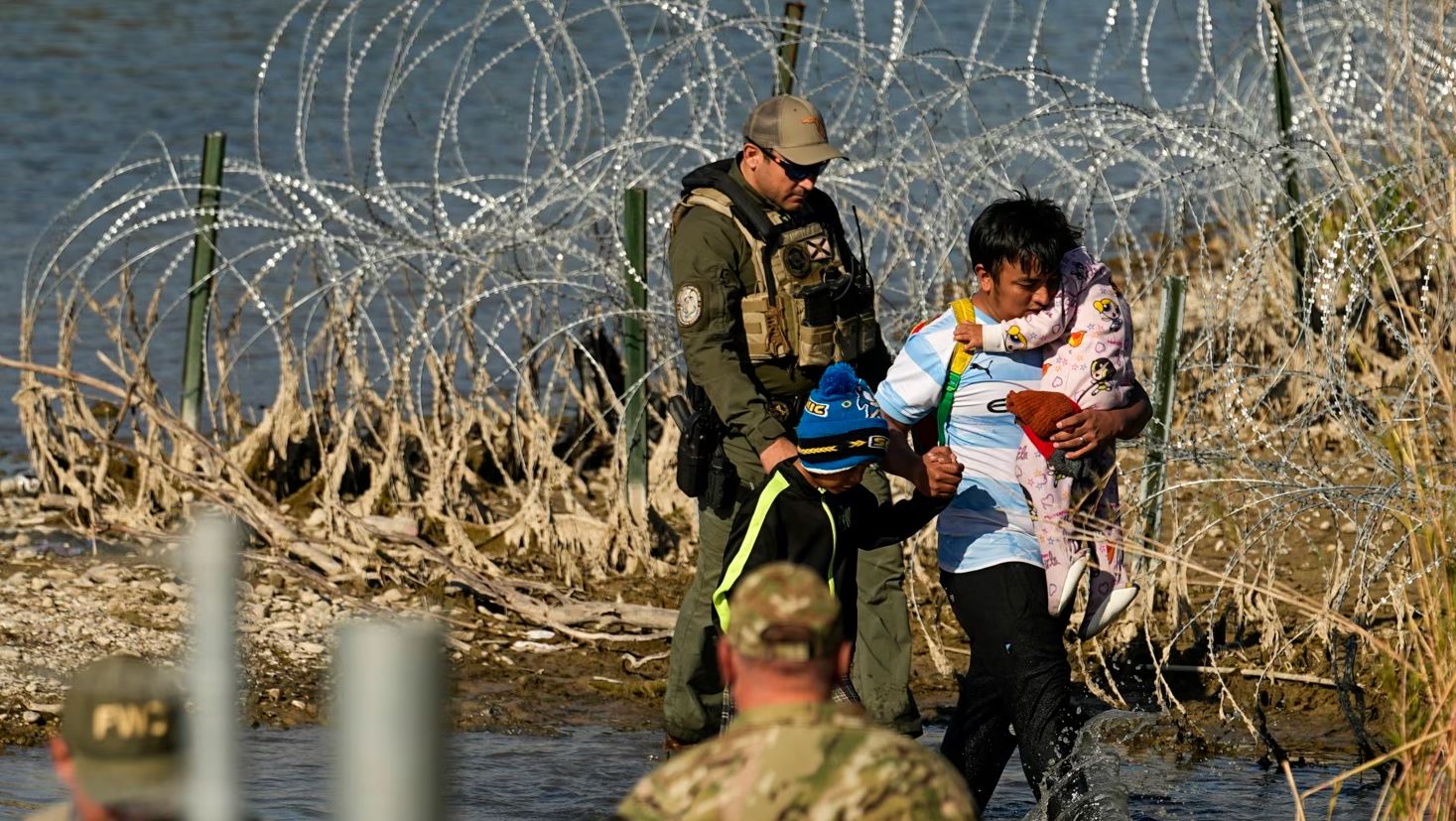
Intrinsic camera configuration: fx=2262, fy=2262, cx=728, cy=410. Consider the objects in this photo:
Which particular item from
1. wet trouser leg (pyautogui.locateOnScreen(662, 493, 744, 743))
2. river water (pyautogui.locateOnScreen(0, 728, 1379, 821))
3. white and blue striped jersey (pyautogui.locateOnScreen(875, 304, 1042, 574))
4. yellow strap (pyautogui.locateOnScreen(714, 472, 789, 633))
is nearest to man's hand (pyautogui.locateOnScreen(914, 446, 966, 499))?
white and blue striped jersey (pyautogui.locateOnScreen(875, 304, 1042, 574))

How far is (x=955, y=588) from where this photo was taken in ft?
15.6

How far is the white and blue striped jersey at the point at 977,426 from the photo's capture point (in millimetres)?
4723

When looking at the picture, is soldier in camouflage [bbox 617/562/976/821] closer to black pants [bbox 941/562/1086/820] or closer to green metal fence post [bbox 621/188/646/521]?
black pants [bbox 941/562/1086/820]

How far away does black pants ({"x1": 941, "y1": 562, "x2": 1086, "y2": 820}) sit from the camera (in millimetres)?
4672

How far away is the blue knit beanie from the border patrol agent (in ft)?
1.46

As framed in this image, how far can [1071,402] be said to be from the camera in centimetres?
468

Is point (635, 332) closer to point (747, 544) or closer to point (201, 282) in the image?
point (201, 282)

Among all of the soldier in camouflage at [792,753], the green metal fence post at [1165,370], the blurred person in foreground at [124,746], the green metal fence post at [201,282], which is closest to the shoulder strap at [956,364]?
the green metal fence post at [1165,370]

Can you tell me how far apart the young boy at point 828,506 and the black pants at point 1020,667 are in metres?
0.21

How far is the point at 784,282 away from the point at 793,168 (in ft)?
0.87

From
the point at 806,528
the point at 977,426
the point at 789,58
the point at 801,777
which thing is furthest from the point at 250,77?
the point at 801,777

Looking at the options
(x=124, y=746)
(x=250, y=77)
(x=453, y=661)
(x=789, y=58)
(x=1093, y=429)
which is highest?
(x=250, y=77)

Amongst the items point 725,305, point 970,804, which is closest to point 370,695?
point 970,804

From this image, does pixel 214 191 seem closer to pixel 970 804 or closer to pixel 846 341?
pixel 846 341
